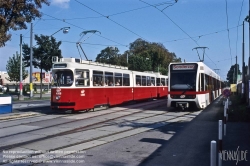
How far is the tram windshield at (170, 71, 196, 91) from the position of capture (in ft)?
61.9

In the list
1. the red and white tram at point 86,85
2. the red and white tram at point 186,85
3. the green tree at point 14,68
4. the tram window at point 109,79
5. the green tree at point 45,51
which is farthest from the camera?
the green tree at point 14,68

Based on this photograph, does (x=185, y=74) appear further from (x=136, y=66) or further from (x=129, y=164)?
(x=136, y=66)

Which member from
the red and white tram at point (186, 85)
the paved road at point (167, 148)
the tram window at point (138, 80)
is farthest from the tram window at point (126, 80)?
the paved road at point (167, 148)

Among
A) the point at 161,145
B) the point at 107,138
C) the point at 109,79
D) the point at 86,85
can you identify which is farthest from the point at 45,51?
the point at 161,145

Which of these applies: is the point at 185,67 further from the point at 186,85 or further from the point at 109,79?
the point at 109,79

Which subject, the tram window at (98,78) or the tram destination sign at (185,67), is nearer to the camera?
the tram destination sign at (185,67)

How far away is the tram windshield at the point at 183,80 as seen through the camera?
61.9 ft

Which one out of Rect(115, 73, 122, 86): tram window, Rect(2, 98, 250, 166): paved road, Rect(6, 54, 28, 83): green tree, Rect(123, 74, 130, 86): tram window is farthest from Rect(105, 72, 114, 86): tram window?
Rect(6, 54, 28, 83): green tree

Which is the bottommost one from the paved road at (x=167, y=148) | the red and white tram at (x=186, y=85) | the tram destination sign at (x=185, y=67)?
the paved road at (x=167, y=148)

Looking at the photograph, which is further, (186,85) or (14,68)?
(14,68)

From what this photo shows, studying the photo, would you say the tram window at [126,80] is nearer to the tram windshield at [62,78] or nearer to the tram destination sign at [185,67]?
the tram destination sign at [185,67]

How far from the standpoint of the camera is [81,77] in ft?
59.1

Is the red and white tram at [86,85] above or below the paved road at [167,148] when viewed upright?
above

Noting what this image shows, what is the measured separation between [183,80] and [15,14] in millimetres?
11122
